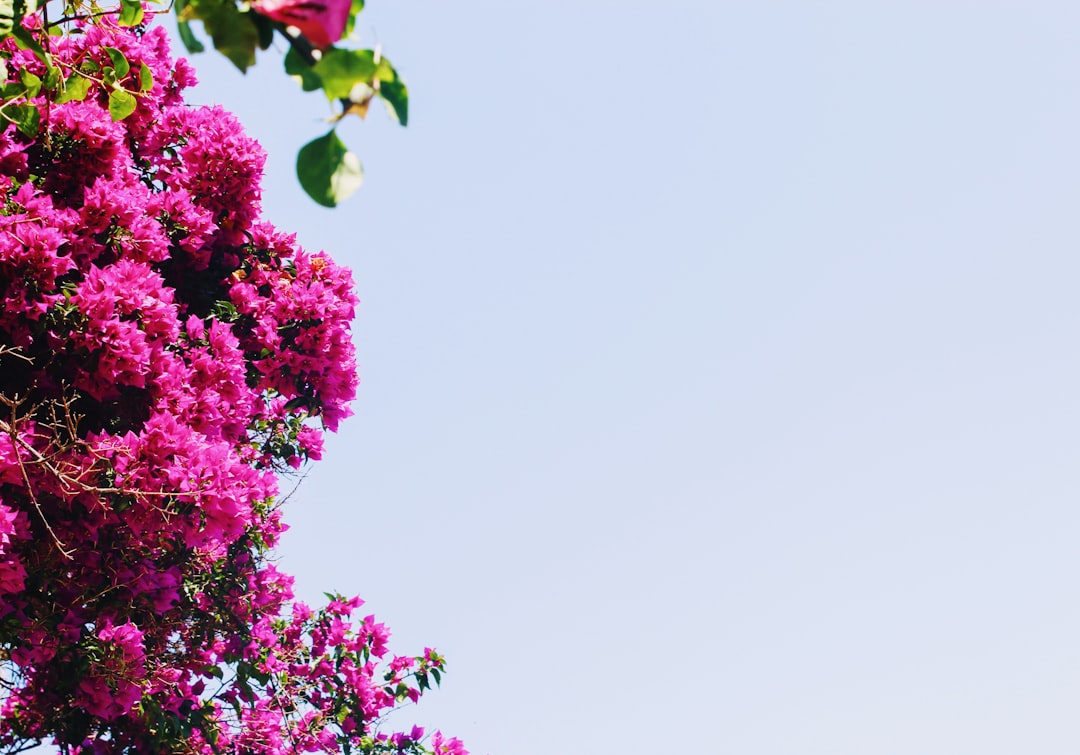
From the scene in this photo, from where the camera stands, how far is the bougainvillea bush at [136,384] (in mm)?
4684

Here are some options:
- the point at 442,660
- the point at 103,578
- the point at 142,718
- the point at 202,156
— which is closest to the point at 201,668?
the point at 142,718

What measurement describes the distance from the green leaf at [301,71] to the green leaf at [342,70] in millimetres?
61

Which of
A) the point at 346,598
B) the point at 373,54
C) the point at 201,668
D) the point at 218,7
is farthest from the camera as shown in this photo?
the point at 346,598

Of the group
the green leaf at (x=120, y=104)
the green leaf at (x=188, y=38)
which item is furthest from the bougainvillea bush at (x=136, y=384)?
the green leaf at (x=188, y=38)

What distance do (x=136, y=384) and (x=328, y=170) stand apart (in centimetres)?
386

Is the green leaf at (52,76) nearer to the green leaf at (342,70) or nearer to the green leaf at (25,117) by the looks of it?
the green leaf at (25,117)

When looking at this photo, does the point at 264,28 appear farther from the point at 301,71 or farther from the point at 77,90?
the point at 77,90

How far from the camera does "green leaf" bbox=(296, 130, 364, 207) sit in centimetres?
136

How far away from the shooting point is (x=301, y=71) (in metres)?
1.39

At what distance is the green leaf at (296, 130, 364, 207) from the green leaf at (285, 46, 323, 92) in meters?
0.08

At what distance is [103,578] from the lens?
17.1ft

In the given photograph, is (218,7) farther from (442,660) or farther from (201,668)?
(442,660)

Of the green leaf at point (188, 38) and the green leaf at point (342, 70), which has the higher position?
the green leaf at point (188, 38)

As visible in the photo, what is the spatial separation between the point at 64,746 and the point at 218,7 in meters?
6.06
